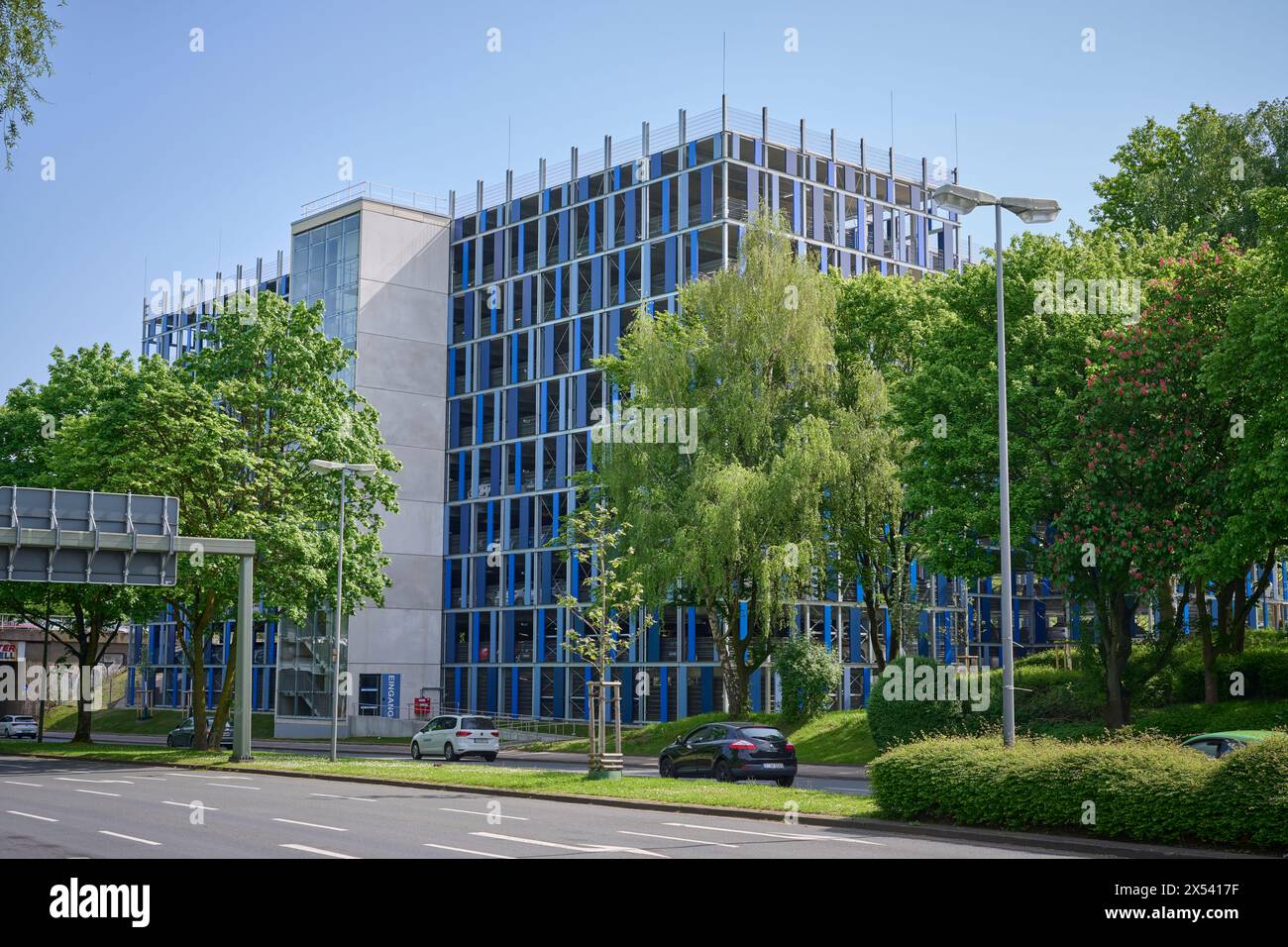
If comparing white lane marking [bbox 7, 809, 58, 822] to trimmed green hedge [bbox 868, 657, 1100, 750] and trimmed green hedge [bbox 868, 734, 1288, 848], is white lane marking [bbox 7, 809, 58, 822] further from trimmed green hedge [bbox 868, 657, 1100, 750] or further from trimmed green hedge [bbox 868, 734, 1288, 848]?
trimmed green hedge [bbox 868, 657, 1100, 750]

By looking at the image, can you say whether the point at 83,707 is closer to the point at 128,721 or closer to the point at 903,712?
the point at 128,721

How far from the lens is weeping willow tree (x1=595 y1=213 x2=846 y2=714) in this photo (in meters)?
41.9

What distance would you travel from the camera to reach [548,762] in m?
46.8

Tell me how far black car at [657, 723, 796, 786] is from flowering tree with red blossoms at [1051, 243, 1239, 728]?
9.72 m

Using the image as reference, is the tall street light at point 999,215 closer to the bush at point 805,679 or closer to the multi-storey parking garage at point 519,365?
the bush at point 805,679

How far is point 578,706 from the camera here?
69438 mm

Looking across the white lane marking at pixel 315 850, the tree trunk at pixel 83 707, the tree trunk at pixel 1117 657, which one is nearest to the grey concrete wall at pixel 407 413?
the tree trunk at pixel 83 707

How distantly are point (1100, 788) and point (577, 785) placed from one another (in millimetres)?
12850

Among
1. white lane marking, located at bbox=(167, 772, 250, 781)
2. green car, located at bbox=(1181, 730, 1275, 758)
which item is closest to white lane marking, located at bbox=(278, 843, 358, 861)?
green car, located at bbox=(1181, 730, 1275, 758)

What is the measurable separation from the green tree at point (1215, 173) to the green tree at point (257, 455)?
→ 26.8 metres

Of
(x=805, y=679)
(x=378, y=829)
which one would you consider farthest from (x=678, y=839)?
(x=805, y=679)
